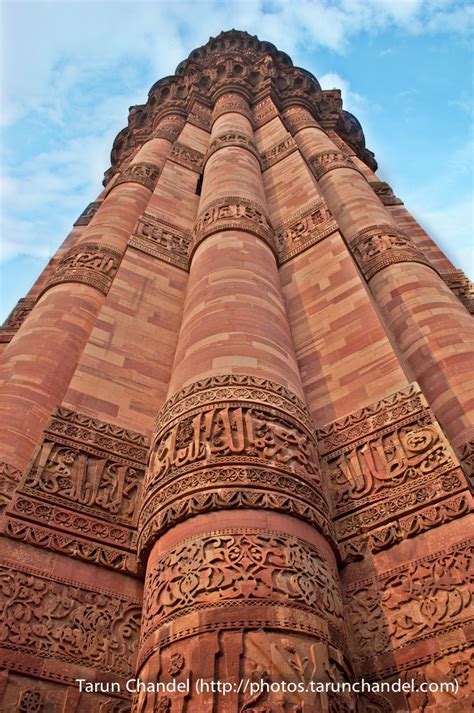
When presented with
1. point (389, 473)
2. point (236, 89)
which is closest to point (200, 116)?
point (236, 89)

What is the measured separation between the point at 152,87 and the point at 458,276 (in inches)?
495

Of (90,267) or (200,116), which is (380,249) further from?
(200,116)

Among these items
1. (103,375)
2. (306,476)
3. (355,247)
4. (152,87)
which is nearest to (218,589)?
(306,476)

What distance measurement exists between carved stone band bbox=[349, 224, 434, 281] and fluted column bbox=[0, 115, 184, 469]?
3.89 m

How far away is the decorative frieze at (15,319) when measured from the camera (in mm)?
11148

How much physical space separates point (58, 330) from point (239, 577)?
16.1ft

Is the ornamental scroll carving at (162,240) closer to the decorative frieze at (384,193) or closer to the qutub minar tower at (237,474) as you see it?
the qutub minar tower at (237,474)

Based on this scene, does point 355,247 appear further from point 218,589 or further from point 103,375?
point 218,589

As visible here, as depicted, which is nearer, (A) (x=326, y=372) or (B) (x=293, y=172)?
(A) (x=326, y=372)

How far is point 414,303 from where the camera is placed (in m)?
7.77

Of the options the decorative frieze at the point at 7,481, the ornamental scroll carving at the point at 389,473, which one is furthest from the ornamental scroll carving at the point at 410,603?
the decorative frieze at the point at 7,481

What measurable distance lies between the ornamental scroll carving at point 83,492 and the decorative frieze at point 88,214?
10970 millimetres

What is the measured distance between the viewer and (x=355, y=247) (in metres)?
9.80

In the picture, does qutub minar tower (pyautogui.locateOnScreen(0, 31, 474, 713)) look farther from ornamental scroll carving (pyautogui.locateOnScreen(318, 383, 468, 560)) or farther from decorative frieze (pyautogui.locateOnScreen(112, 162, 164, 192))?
decorative frieze (pyautogui.locateOnScreen(112, 162, 164, 192))
